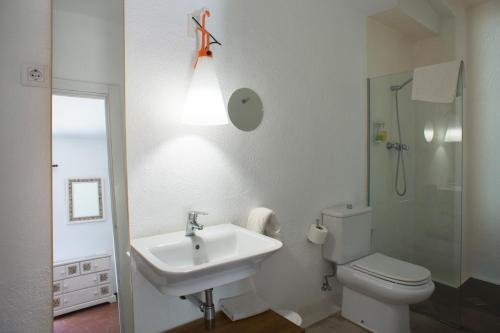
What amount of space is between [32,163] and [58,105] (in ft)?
0.82

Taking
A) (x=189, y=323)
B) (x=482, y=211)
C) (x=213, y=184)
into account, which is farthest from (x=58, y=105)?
(x=482, y=211)

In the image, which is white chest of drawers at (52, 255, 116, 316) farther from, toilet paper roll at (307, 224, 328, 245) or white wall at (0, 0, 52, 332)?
toilet paper roll at (307, 224, 328, 245)

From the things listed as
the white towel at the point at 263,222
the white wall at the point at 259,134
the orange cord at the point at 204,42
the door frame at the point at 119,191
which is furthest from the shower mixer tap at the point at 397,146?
the door frame at the point at 119,191

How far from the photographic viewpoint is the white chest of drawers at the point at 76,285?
1.21 m

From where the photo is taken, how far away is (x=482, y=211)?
2.85m

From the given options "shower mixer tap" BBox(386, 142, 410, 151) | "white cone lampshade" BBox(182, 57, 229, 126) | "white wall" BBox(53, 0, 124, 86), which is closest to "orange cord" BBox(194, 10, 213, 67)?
"white cone lampshade" BBox(182, 57, 229, 126)

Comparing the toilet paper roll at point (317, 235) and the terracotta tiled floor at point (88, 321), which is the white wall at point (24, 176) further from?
the toilet paper roll at point (317, 235)

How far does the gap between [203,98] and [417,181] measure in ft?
6.38

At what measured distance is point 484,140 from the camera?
111 inches

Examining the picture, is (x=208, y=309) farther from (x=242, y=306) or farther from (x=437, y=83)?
(x=437, y=83)

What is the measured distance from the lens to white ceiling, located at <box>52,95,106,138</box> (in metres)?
1.21

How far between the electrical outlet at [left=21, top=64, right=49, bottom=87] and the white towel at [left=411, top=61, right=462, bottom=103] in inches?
94.4

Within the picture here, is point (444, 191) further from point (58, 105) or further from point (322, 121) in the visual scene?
point (58, 105)

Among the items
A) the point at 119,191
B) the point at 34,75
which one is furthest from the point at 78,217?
the point at 34,75
